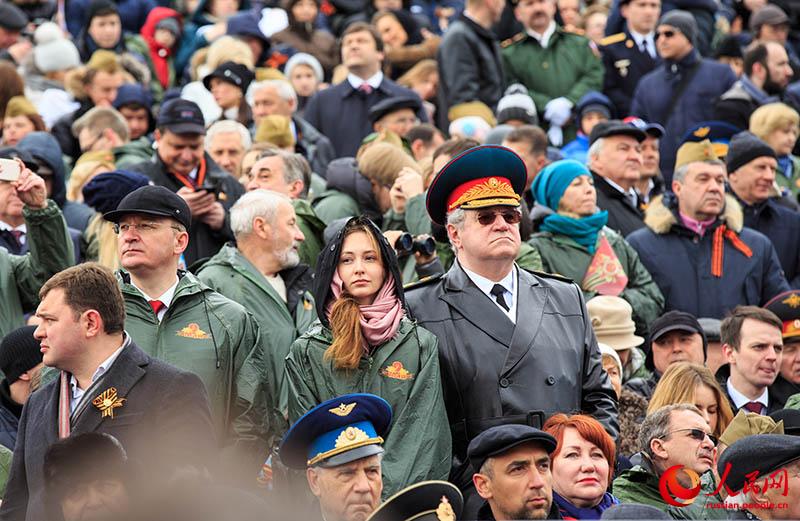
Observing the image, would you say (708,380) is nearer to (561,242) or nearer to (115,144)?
(561,242)

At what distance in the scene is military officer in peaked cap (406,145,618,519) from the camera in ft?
24.7

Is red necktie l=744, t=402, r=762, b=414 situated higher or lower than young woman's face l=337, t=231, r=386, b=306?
lower

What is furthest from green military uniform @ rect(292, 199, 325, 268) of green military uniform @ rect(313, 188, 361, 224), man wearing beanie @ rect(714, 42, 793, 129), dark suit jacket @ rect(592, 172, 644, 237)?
man wearing beanie @ rect(714, 42, 793, 129)

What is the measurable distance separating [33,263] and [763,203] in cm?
627

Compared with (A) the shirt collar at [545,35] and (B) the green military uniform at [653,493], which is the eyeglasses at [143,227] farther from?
(A) the shirt collar at [545,35]

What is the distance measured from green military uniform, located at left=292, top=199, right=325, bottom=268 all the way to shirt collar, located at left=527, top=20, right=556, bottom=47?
22.8 ft

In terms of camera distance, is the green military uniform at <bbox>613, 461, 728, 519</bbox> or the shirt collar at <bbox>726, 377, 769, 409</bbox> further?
the shirt collar at <bbox>726, 377, 769, 409</bbox>

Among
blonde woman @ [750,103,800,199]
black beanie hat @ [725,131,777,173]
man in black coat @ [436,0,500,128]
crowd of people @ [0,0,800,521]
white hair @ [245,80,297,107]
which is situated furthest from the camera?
man in black coat @ [436,0,500,128]

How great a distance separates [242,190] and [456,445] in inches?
161

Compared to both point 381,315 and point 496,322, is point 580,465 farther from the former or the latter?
point 381,315

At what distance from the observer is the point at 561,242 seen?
1043cm

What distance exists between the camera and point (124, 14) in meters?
19.7

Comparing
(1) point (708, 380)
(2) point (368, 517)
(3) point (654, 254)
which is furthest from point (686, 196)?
(2) point (368, 517)

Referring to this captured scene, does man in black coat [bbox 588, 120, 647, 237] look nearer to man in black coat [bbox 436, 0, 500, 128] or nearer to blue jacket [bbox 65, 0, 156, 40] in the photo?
man in black coat [bbox 436, 0, 500, 128]
